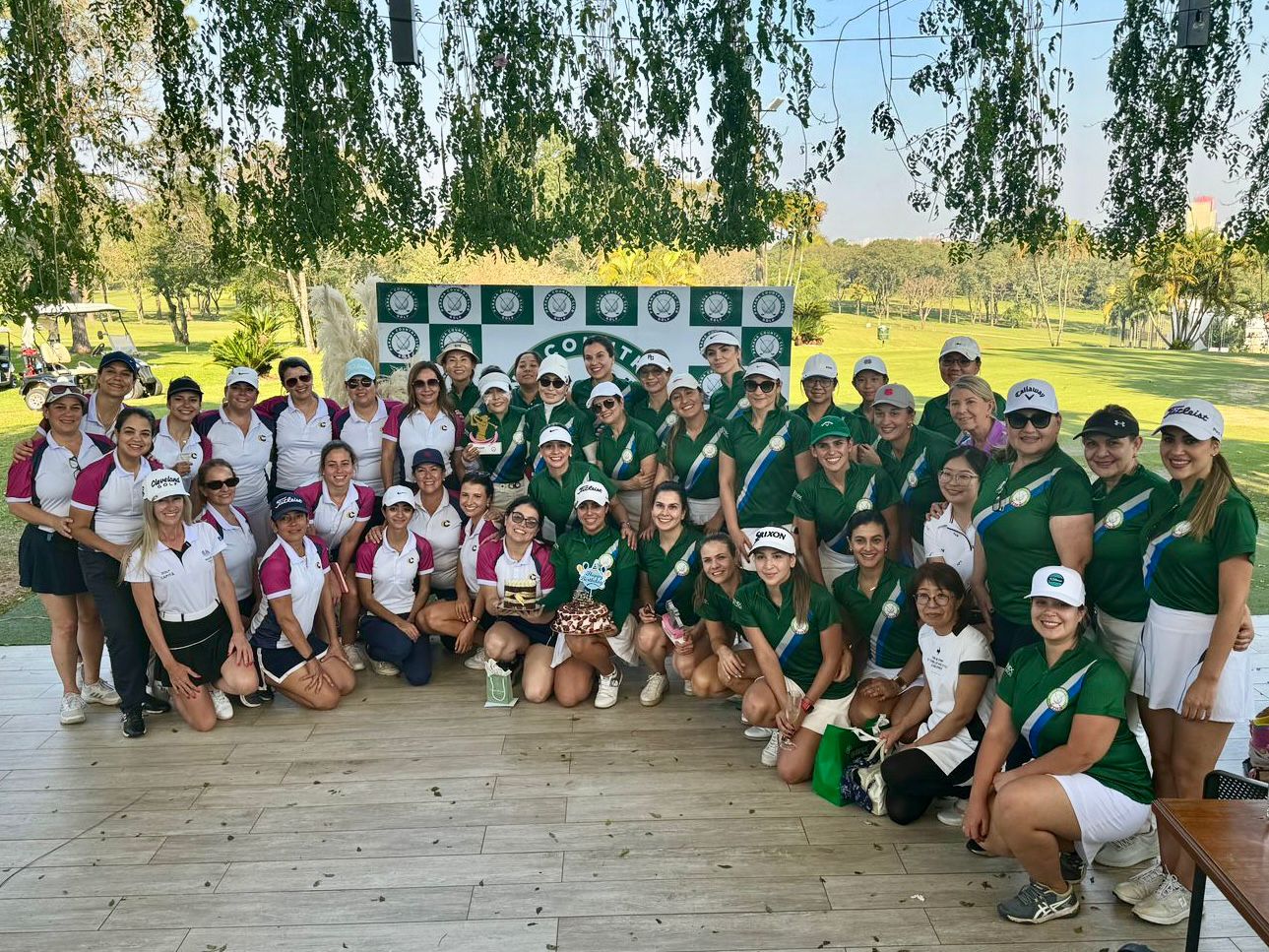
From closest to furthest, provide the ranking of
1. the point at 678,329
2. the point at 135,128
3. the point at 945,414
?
the point at 135,128
the point at 945,414
the point at 678,329

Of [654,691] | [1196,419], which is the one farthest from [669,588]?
[1196,419]

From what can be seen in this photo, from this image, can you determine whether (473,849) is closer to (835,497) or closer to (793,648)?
(793,648)

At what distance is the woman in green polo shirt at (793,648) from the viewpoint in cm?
335

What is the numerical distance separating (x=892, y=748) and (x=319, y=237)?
3102mm

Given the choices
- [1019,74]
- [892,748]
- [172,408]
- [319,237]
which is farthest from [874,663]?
[172,408]

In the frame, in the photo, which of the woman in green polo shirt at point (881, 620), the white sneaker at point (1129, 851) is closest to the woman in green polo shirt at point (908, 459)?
the woman in green polo shirt at point (881, 620)

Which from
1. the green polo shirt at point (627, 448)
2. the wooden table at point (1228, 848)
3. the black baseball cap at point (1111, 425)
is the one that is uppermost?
the black baseball cap at point (1111, 425)

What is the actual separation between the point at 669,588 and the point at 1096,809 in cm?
193

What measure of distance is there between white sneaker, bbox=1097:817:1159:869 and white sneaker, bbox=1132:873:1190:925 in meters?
0.23

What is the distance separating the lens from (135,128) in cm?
391

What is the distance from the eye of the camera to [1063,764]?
2.53 m

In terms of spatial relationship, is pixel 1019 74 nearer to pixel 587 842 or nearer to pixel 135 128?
pixel 587 842

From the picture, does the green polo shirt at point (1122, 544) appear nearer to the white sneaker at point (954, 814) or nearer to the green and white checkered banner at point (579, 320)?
the white sneaker at point (954, 814)

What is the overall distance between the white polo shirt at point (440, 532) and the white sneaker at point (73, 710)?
1.59 meters
